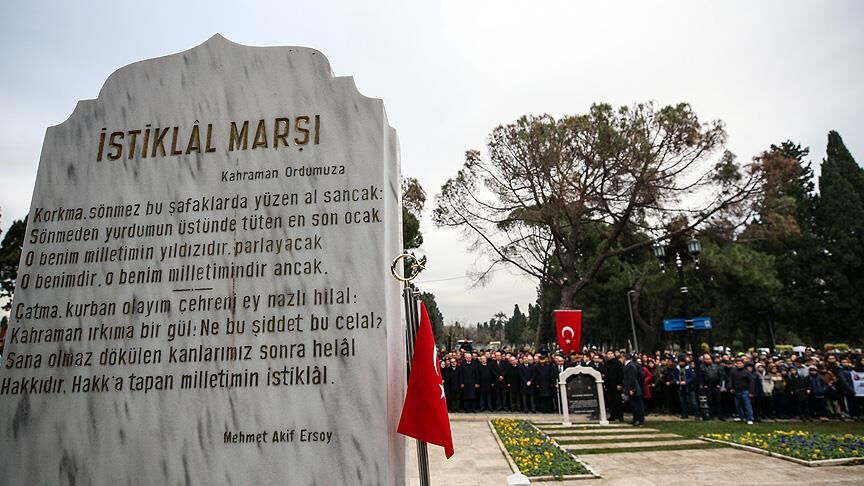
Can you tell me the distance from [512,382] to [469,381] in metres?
1.45

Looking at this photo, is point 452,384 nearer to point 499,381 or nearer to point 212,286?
point 499,381

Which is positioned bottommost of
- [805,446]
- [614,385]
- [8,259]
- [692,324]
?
[805,446]

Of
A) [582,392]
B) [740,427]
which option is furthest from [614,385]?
[740,427]

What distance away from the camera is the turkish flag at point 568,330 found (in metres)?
14.3

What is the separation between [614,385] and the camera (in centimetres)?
1326

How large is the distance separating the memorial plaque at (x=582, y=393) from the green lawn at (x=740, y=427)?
4.50 ft

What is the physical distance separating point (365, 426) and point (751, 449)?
8.23m

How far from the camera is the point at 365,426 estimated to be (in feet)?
8.66

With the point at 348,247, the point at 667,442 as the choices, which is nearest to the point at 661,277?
the point at 667,442

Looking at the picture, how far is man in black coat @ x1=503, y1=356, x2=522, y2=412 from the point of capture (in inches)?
602

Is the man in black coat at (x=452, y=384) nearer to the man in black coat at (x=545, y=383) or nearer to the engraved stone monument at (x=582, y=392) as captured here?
the man in black coat at (x=545, y=383)

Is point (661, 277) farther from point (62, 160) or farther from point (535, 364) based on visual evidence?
point (62, 160)

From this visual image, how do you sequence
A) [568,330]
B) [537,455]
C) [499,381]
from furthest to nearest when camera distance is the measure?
[499,381], [568,330], [537,455]

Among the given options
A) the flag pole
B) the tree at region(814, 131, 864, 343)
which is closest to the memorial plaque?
the flag pole
